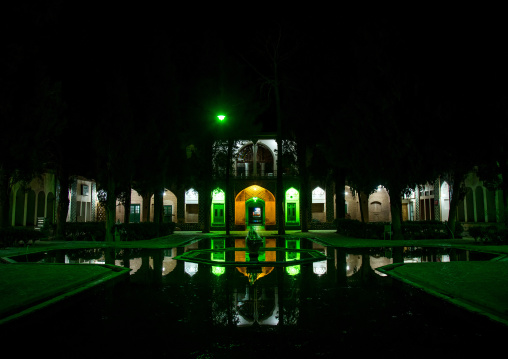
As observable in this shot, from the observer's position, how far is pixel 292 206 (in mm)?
37094

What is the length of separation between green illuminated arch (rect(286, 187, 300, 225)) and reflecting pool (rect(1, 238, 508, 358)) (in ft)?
89.9

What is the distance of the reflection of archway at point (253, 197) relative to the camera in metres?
37.6

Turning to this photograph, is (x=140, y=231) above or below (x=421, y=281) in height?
above

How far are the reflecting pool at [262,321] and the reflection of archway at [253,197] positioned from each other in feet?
91.8

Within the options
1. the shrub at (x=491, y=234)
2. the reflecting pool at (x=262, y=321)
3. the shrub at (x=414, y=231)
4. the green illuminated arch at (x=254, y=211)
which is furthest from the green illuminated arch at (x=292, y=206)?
the reflecting pool at (x=262, y=321)

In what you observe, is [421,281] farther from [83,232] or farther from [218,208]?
[218,208]

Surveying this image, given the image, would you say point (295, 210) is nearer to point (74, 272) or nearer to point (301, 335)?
point (74, 272)

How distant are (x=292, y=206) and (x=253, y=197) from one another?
3821mm

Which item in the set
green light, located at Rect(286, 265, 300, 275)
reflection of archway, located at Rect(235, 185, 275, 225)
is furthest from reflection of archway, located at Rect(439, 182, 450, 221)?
green light, located at Rect(286, 265, 300, 275)

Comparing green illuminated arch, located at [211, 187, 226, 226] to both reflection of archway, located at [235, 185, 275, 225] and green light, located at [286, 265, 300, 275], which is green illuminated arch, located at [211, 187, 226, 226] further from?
green light, located at [286, 265, 300, 275]

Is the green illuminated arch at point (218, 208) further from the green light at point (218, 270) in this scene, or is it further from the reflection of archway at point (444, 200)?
the green light at point (218, 270)

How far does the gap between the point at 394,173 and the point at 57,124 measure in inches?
660

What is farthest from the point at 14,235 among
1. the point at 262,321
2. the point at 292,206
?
the point at 292,206

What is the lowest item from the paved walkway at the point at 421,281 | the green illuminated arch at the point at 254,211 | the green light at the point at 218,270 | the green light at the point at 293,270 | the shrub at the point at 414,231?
the green light at the point at 293,270
